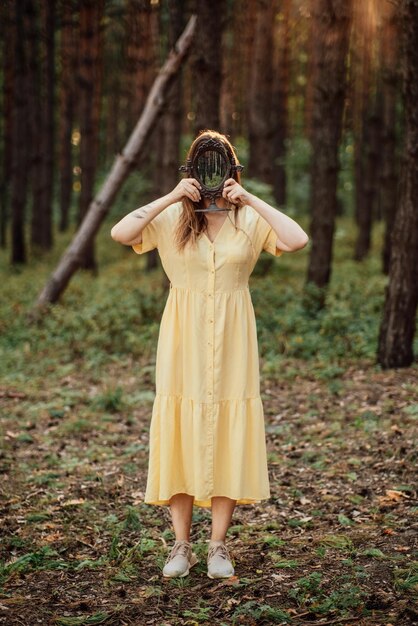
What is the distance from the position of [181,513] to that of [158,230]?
5.40 ft

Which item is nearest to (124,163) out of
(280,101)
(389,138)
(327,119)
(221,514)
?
(327,119)

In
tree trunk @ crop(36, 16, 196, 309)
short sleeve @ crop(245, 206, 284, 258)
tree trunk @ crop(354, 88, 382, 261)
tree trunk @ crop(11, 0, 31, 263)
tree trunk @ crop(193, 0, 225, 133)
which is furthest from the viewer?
tree trunk @ crop(11, 0, 31, 263)

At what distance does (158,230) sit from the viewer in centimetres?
441

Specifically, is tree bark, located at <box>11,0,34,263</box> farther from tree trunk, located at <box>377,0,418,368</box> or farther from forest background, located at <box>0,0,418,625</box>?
tree trunk, located at <box>377,0,418,368</box>

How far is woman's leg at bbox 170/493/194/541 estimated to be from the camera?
4.47 metres

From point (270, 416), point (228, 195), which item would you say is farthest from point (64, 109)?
point (228, 195)

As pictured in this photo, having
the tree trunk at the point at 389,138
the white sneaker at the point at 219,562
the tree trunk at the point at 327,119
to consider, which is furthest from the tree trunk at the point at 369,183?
the white sneaker at the point at 219,562

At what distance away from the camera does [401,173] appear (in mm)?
8477

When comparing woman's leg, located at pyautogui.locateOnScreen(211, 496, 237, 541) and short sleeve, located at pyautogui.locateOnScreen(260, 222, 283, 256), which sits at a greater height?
short sleeve, located at pyautogui.locateOnScreen(260, 222, 283, 256)

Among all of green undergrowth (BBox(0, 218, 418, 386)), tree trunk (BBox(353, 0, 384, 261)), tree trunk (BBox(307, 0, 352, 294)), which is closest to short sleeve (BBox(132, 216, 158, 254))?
green undergrowth (BBox(0, 218, 418, 386))

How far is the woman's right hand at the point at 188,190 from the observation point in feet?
13.8

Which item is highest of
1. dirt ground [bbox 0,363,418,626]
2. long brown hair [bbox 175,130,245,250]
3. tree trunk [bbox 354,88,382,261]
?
tree trunk [bbox 354,88,382,261]

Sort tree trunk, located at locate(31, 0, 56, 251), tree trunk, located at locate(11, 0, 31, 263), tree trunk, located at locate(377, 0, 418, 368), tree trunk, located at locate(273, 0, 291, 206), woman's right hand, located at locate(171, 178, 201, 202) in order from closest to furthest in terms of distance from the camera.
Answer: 1. woman's right hand, located at locate(171, 178, 201, 202)
2. tree trunk, located at locate(377, 0, 418, 368)
3. tree trunk, located at locate(11, 0, 31, 263)
4. tree trunk, located at locate(31, 0, 56, 251)
5. tree trunk, located at locate(273, 0, 291, 206)

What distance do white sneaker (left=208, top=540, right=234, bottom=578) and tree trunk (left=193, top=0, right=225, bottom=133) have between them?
7747 mm
